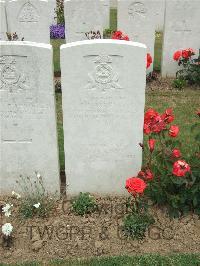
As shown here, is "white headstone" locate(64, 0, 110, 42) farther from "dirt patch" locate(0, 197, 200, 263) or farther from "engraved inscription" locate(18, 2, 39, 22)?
"dirt patch" locate(0, 197, 200, 263)

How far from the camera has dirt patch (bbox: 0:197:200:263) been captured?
451 centimetres

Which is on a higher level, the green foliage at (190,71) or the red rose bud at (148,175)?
the green foliage at (190,71)

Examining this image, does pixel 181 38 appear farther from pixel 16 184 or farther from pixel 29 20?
pixel 16 184

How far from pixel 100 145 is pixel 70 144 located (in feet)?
1.16

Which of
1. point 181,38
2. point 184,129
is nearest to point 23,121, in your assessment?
point 184,129

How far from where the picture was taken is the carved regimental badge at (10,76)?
463 cm

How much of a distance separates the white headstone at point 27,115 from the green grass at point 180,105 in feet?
4.46

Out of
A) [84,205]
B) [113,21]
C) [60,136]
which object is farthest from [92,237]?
[113,21]

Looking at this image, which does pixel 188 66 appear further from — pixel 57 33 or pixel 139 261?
pixel 139 261

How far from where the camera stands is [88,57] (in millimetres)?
4613

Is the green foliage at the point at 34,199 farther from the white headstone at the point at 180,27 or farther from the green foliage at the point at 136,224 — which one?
the white headstone at the point at 180,27

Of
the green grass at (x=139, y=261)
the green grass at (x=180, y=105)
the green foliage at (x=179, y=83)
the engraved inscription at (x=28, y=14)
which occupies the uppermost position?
the engraved inscription at (x=28, y=14)

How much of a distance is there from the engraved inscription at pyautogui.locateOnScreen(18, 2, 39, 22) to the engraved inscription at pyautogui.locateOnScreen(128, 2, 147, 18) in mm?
2061

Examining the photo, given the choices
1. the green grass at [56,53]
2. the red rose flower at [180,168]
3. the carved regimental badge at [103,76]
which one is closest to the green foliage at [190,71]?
the green grass at [56,53]
